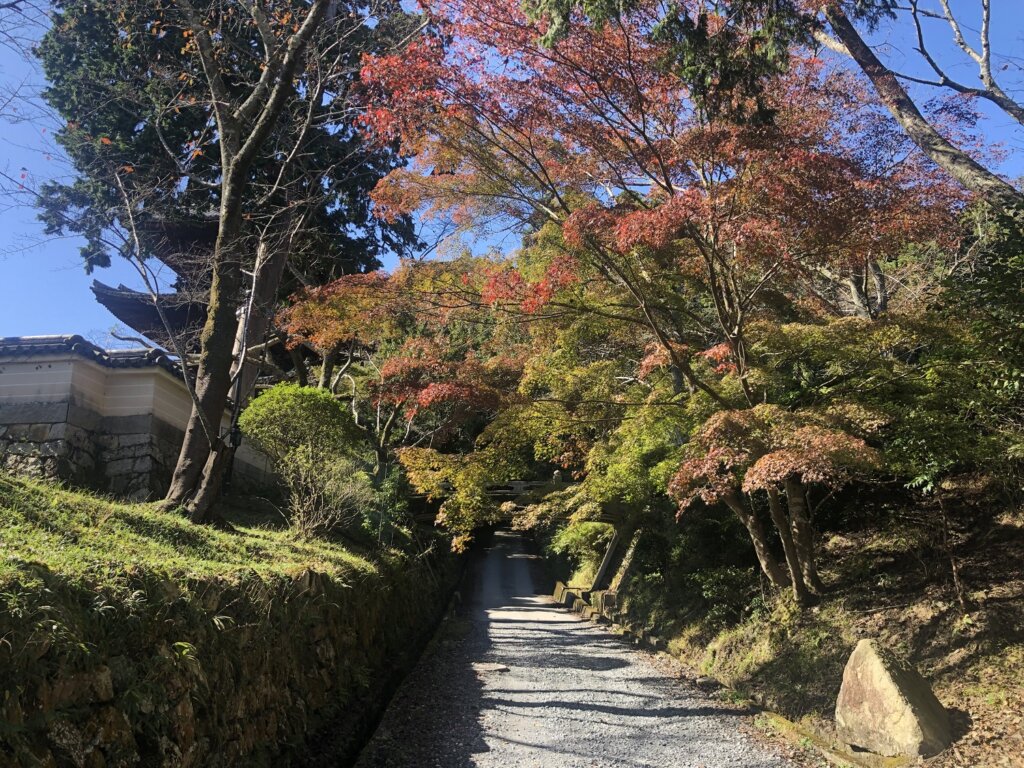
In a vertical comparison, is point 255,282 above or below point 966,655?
above

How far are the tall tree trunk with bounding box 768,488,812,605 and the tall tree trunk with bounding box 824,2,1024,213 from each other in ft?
14.9

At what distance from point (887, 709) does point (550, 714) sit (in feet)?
12.6

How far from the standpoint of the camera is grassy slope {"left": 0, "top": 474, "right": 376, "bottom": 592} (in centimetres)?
356

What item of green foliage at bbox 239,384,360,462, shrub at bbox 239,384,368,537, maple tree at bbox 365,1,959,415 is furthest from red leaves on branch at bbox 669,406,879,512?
green foliage at bbox 239,384,360,462

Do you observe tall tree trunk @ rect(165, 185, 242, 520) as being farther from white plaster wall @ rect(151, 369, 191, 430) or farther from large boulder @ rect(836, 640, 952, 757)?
large boulder @ rect(836, 640, 952, 757)

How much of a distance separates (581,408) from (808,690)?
184 inches

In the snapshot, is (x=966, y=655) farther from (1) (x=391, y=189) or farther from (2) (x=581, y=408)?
(1) (x=391, y=189)

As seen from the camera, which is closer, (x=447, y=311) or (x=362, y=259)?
(x=447, y=311)

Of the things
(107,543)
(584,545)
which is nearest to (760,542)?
(107,543)

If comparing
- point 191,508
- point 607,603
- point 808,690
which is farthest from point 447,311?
point 607,603

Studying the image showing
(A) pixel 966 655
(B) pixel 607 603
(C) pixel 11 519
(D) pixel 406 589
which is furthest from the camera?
(B) pixel 607 603

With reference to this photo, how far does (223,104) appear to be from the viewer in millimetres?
8492

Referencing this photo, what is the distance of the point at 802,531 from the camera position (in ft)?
29.2

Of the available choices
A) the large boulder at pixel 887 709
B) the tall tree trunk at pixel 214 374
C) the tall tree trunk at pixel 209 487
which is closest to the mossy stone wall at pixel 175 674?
the tall tree trunk at pixel 209 487
